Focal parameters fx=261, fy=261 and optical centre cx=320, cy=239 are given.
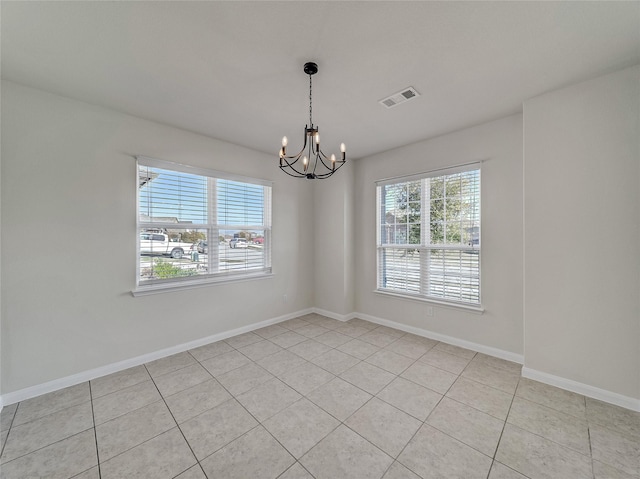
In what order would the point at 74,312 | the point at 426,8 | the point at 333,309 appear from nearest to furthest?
the point at 426,8 → the point at 74,312 → the point at 333,309

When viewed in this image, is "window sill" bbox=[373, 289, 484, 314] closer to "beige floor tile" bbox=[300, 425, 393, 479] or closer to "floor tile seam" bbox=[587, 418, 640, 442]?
"floor tile seam" bbox=[587, 418, 640, 442]

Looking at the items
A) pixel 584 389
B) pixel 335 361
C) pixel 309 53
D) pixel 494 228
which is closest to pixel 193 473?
pixel 335 361

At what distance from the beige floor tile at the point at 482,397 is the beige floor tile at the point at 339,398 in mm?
814

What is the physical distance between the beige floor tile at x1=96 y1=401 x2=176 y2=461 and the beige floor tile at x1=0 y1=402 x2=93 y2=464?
195mm

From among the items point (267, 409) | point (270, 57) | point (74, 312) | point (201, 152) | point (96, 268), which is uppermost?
point (270, 57)

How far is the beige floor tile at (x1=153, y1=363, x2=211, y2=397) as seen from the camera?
245 cm

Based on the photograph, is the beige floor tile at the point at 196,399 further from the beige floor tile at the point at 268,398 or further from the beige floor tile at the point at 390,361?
the beige floor tile at the point at 390,361

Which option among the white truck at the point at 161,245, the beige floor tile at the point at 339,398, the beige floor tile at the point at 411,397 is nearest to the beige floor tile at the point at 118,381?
the white truck at the point at 161,245

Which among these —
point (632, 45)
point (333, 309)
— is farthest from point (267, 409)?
point (632, 45)

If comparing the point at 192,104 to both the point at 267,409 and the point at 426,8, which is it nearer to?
the point at 426,8

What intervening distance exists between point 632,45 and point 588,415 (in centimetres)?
279

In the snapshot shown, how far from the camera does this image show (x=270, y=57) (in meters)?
1.97

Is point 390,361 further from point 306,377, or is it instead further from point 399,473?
point 399,473

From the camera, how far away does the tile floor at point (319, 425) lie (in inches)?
63.7
